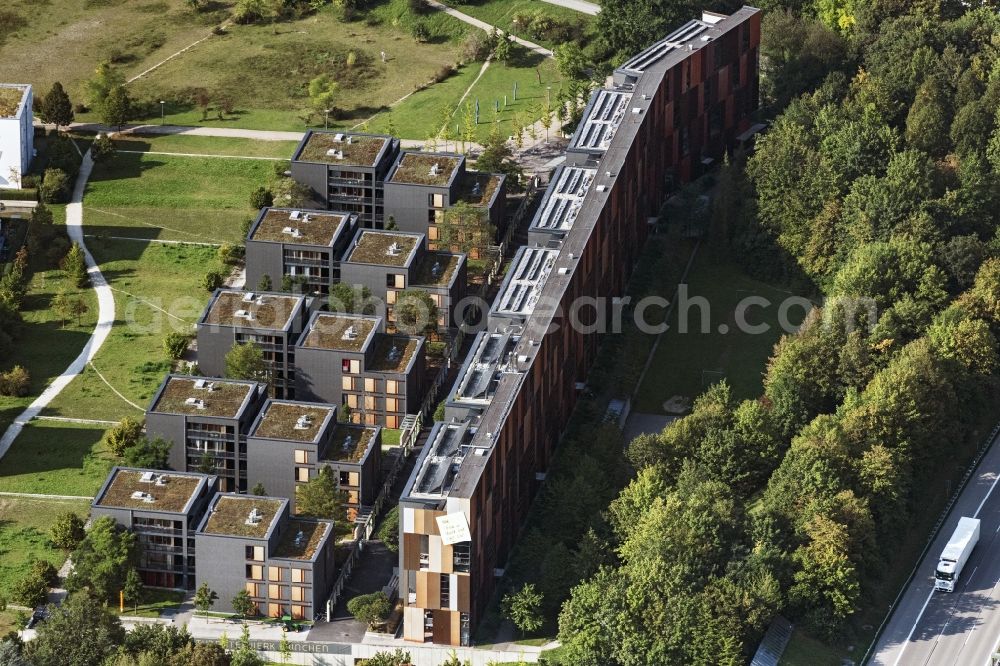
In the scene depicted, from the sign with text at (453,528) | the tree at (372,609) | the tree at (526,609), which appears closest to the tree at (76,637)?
the tree at (372,609)

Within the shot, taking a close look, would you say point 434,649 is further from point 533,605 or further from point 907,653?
point 907,653

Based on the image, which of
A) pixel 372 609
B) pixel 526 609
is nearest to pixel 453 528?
pixel 526 609

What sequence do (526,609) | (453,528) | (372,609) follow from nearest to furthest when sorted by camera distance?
(453,528)
(526,609)
(372,609)

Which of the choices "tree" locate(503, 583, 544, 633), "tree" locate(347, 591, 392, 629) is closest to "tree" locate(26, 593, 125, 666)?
"tree" locate(347, 591, 392, 629)

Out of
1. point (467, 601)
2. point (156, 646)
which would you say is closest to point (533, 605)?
point (467, 601)

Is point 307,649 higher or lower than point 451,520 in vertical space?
lower

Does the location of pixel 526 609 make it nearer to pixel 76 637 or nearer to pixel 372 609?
pixel 372 609

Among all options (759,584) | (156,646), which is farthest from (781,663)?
(156,646)
